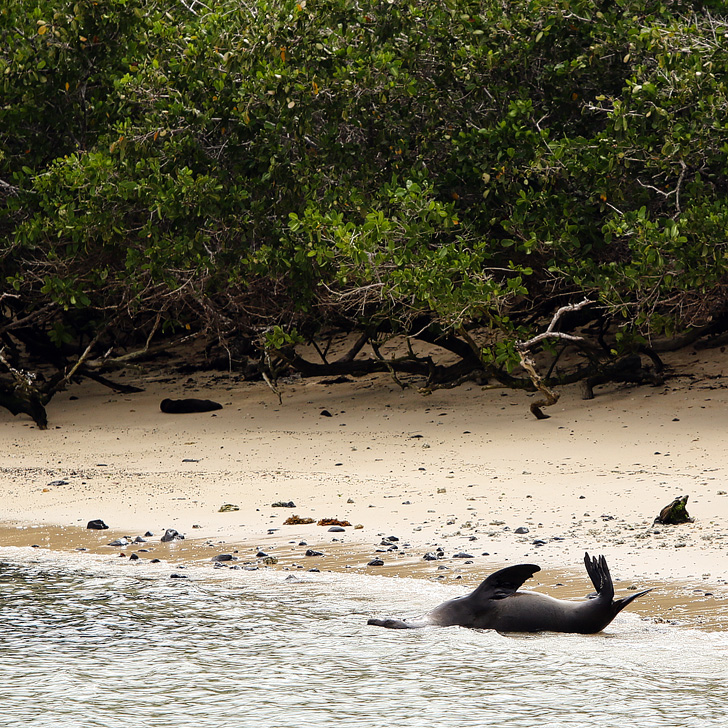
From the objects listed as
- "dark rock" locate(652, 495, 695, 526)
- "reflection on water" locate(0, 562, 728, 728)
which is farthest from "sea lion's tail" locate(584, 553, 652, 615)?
"dark rock" locate(652, 495, 695, 526)

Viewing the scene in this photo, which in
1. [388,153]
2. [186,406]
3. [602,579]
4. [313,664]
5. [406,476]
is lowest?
[186,406]

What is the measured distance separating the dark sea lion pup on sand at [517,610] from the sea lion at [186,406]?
756 cm

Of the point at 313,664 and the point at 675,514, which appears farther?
the point at 675,514

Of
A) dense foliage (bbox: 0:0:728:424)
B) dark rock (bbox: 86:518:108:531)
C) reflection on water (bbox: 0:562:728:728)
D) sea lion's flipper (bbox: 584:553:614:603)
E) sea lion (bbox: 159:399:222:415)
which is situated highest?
dense foliage (bbox: 0:0:728:424)

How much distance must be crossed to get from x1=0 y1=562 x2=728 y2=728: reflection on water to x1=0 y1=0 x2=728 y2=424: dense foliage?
454 centimetres

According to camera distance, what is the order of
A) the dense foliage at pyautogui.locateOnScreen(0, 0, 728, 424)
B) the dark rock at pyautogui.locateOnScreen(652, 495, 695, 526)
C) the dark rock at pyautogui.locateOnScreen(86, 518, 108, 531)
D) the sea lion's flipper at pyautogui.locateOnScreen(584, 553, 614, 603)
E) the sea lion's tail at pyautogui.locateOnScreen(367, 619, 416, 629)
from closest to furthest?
1. the sea lion's flipper at pyautogui.locateOnScreen(584, 553, 614, 603)
2. the sea lion's tail at pyautogui.locateOnScreen(367, 619, 416, 629)
3. the dark rock at pyautogui.locateOnScreen(652, 495, 695, 526)
4. the dark rock at pyautogui.locateOnScreen(86, 518, 108, 531)
5. the dense foliage at pyautogui.locateOnScreen(0, 0, 728, 424)

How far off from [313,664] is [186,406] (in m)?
7.96

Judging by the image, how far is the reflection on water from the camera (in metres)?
3.96

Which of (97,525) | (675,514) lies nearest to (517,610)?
(675,514)

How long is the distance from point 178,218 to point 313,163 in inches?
59.8

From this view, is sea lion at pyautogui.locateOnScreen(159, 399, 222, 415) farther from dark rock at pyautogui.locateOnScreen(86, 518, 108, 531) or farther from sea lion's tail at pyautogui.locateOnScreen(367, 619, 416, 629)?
sea lion's tail at pyautogui.locateOnScreen(367, 619, 416, 629)

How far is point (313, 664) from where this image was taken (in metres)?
4.58

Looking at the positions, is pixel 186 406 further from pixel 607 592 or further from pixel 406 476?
pixel 607 592

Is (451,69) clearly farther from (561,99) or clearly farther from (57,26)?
(57,26)
